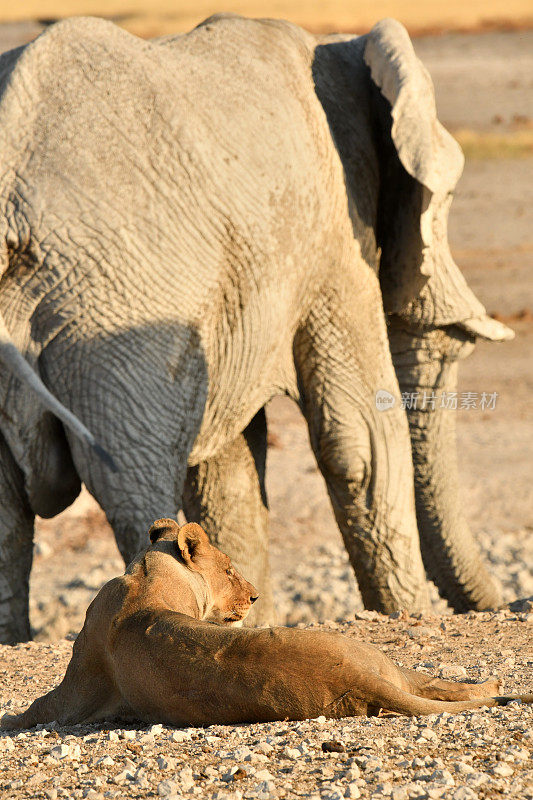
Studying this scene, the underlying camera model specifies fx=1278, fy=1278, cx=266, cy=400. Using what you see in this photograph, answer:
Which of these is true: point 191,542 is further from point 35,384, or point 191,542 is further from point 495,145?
point 495,145

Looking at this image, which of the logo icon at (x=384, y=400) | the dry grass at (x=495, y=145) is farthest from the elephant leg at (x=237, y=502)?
the dry grass at (x=495, y=145)

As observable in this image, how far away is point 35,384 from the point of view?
405 cm

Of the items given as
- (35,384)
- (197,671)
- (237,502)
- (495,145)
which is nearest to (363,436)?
(237,502)

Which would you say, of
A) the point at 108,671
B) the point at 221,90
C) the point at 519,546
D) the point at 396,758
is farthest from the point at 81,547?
the point at 396,758

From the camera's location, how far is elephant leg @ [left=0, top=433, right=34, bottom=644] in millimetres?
4391

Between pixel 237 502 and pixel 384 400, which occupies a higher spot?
pixel 384 400

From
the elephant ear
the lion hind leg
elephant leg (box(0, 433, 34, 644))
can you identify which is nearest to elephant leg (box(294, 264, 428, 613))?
the elephant ear

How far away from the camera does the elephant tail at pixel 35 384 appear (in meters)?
4.03

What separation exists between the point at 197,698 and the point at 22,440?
1578mm

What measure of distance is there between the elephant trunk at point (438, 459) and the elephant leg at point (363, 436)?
49 centimetres

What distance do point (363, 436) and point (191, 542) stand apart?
76.3 inches

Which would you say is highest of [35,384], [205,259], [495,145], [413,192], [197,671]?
[495,145]

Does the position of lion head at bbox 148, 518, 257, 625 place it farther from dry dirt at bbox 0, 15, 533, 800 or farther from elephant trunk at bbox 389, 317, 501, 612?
elephant trunk at bbox 389, 317, 501, 612

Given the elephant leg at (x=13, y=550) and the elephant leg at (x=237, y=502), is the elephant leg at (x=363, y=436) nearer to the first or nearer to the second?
the elephant leg at (x=237, y=502)
